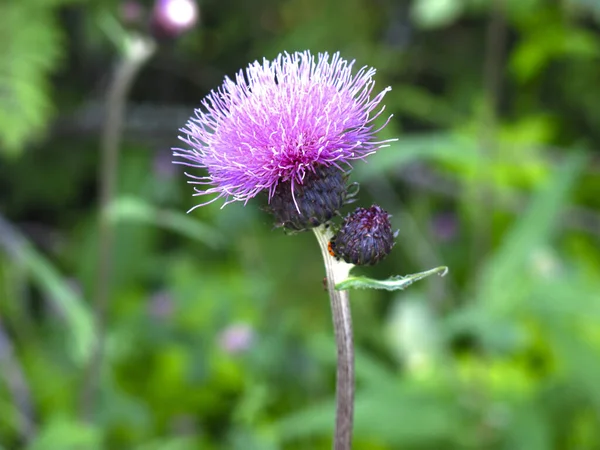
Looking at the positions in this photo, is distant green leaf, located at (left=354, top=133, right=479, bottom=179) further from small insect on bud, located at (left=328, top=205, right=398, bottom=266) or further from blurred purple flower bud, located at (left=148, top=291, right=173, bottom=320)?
small insect on bud, located at (left=328, top=205, right=398, bottom=266)

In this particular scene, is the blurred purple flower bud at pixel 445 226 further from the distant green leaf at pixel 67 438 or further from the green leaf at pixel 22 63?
the distant green leaf at pixel 67 438

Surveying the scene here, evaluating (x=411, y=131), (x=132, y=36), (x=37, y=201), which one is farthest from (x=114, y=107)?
(x=411, y=131)

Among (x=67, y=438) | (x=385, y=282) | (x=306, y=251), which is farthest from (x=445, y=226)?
(x=385, y=282)

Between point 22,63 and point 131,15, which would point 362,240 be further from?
point 22,63

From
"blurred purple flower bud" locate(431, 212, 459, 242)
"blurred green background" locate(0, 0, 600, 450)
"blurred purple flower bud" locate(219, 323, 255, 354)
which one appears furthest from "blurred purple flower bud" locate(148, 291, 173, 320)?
"blurred purple flower bud" locate(431, 212, 459, 242)

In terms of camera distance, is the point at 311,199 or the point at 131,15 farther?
the point at 131,15

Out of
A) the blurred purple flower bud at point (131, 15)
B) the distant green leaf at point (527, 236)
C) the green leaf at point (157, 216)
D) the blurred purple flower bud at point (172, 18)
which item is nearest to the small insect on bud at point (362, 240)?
the green leaf at point (157, 216)
